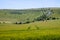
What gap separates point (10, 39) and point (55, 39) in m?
9.73

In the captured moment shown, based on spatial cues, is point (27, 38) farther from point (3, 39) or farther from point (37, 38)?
point (3, 39)

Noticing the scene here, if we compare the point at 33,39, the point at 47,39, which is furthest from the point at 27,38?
the point at 47,39

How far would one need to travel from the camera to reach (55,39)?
4378 centimetres

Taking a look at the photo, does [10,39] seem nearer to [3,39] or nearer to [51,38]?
[3,39]

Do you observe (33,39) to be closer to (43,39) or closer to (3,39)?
(43,39)

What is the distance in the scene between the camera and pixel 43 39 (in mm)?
43594

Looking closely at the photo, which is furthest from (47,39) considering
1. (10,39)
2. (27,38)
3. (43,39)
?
(10,39)

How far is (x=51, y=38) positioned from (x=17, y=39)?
7.69 m

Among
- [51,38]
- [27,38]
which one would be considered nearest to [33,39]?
[27,38]

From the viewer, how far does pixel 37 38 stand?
4494 cm

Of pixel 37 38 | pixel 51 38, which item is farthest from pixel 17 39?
pixel 51 38

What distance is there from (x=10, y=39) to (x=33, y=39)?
4.95 meters

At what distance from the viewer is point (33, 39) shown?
4350cm

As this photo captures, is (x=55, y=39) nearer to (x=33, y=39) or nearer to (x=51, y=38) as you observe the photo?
(x=51, y=38)
